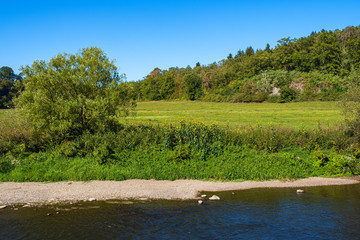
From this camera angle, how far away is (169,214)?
12250 mm

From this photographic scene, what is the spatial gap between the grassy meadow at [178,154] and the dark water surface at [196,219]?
3.86 m

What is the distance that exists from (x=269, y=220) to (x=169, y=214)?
381 centimetres

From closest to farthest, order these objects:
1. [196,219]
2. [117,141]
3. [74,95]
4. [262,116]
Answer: [196,219], [117,141], [74,95], [262,116]

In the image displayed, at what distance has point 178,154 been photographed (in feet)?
62.1

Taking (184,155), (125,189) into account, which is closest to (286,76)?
(184,155)

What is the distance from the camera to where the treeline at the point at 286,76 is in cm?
8131

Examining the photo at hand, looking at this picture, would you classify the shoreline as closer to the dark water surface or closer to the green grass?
the dark water surface

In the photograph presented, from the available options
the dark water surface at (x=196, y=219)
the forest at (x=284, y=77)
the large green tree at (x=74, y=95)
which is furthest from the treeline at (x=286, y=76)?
the dark water surface at (x=196, y=219)

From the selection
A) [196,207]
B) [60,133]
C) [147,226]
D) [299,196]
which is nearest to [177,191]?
[196,207]

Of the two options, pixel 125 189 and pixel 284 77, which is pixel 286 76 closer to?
pixel 284 77

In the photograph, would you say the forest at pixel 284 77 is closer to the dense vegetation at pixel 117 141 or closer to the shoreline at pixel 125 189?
the dense vegetation at pixel 117 141

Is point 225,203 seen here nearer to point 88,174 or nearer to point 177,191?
point 177,191

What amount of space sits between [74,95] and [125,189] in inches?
359

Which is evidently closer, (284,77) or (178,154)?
(178,154)
